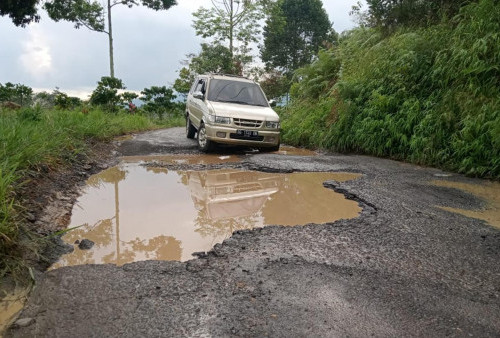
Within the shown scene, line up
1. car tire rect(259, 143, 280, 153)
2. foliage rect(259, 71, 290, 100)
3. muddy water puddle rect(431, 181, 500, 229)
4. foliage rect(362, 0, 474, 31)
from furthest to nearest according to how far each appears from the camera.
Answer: foliage rect(259, 71, 290, 100) → foliage rect(362, 0, 474, 31) → car tire rect(259, 143, 280, 153) → muddy water puddle rect(431, 181, 500, 229)

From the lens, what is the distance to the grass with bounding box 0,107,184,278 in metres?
2.55

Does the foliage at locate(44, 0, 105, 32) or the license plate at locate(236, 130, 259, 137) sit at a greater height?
the foliage at locate(44, 0, 105, 32)

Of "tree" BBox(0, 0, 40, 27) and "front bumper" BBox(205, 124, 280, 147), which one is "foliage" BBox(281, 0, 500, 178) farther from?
"tree" BBox(0, 0, 40, 27)

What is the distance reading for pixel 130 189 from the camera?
5.00 meters

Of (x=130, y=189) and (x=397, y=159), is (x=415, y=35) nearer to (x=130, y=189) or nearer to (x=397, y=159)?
(x=397, y=159)

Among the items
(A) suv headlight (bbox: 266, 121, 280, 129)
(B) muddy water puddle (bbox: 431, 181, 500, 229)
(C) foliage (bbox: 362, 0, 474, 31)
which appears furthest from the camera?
(C) foliage (bbox: 362, 0, 474, 31)

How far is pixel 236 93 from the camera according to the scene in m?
9.04

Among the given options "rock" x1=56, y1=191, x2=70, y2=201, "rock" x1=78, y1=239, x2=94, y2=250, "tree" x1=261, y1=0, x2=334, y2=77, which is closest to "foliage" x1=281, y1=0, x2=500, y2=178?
"rock" x1=78, y1=239, x2=94, y2=250

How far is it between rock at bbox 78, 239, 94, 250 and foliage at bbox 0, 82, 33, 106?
13.3 m

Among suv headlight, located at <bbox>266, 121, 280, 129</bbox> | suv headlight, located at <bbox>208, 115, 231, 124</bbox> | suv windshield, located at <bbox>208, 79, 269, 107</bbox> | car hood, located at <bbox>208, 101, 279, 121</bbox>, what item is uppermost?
suv windshield, located at <bbox>208, 79, 269, 107</bbox>

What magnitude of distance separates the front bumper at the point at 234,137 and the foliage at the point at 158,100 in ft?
44.7

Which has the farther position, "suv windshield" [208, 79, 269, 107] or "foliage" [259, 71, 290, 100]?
"foliage" [259, 71, 290, 100]

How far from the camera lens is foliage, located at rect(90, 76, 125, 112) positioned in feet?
51.5

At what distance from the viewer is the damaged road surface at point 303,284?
193 cm
